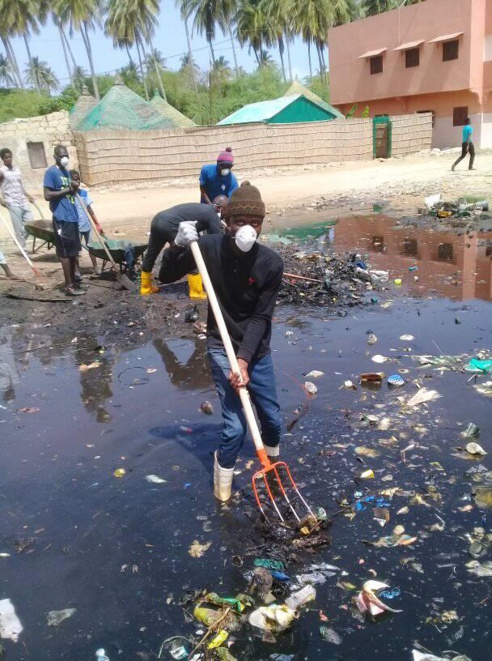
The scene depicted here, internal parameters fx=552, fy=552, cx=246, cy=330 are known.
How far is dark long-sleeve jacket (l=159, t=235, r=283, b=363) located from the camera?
2.83 metres

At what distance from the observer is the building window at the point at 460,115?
89.1ft

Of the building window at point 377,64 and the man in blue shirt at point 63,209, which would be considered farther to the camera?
the building window at point 377,64

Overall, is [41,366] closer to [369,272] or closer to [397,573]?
[397,573]

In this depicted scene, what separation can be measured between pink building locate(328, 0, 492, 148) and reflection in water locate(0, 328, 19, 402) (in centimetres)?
2655

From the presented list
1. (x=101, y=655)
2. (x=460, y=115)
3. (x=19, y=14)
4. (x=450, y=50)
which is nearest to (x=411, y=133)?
(x=460, y=115)

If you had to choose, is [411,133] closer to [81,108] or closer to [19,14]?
[81,108]

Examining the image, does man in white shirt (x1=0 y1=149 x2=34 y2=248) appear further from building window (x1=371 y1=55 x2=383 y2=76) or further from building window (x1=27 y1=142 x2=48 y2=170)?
building window (x1=371 y1=55 x2=383 y2=76)

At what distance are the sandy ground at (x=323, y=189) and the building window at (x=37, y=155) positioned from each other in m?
2.32

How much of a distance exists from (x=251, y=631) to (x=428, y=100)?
31.1 meters

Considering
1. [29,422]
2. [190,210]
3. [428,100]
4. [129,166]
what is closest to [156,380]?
[29,422]

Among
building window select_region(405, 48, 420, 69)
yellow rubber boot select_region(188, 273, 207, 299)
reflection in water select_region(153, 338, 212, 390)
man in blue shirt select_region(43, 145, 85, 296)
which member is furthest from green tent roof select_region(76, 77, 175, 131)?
reflection in water select_region(153, 338, 212, 390)

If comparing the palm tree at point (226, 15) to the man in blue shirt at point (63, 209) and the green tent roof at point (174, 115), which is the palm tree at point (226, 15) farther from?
the man in blue shirt at point (63, 209)

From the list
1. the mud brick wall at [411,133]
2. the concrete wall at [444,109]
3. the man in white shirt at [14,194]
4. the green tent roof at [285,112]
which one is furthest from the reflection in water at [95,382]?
the concrete wall at [444,109]

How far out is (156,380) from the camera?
481cm
